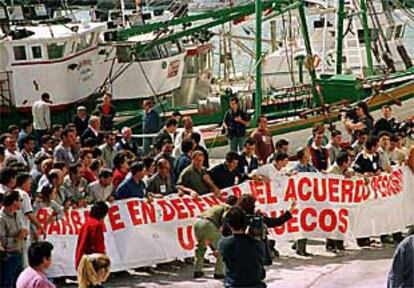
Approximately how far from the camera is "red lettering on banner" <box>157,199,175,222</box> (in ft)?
42.2

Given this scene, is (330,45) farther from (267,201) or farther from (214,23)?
(267,201)

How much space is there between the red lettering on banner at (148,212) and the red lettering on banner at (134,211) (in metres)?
0.07

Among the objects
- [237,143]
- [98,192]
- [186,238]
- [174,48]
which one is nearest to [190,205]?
[186,238]

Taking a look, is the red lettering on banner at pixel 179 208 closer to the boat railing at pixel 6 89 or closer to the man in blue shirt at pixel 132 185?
the man in blue shirt at pixel 132 185

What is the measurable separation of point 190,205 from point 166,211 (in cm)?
30

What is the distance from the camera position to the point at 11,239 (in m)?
10.5

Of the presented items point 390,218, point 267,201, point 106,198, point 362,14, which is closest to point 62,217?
point 106,198

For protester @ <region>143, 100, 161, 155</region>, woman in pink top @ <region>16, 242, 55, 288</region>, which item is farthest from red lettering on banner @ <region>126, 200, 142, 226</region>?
protester @ <region>143, 100, 161, 155</region>

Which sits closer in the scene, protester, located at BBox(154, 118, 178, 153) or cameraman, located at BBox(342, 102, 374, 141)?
protester, located at BBox(154, 118, 178, 153)

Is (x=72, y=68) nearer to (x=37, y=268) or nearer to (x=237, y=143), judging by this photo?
(x=237, y=143)

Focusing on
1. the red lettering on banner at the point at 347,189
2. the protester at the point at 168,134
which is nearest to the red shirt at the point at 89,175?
the protester at the point at 168,134

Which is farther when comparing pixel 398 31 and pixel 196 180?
pixel 398 31

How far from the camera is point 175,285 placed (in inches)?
481

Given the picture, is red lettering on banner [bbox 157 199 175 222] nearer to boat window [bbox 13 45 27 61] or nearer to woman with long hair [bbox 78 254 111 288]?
woman with long hair [bbox 78 254 111 288]
